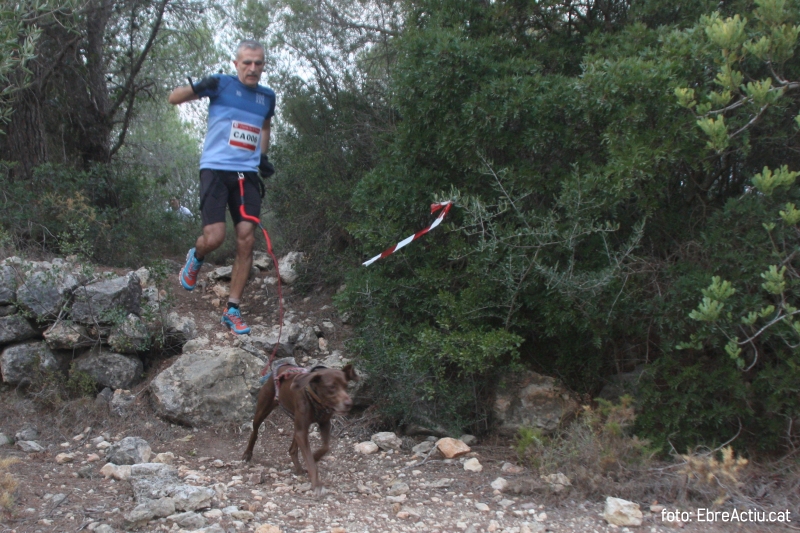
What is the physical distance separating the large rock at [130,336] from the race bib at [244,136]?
1.97 m

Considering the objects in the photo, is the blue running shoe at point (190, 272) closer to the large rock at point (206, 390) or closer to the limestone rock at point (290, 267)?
the large rock at point (206, 390)

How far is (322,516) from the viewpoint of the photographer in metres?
4.11

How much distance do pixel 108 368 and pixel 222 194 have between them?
204cm

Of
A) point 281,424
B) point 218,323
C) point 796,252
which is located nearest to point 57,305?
point 218,323

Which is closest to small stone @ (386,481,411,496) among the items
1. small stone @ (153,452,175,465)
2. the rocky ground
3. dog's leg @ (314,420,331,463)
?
the rocky ground

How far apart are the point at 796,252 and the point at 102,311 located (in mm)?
→ 5570

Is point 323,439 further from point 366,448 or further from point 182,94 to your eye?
point 182,94

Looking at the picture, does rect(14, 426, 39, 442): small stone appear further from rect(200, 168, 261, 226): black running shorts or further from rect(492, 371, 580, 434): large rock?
rect(492, 371, 580, 434): large rock

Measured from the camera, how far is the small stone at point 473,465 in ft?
16.6

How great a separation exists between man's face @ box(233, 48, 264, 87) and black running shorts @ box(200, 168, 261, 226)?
0.75 m

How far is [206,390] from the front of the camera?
5.90 m

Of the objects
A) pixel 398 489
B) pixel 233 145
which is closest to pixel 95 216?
pixel 233 145

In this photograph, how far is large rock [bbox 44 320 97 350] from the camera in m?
6.15

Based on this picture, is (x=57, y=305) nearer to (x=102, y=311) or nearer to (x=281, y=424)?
(x=102, y=311)
